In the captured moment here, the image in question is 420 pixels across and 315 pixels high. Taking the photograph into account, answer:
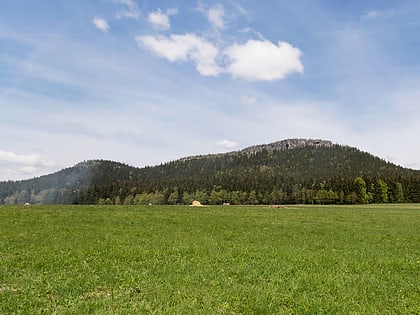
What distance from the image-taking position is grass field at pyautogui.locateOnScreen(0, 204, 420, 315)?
10.7 metres

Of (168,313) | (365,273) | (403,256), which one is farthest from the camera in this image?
(403,256)

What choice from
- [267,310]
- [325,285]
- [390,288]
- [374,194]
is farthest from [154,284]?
[374,194]

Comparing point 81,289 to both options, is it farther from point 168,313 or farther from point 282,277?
point 282,277

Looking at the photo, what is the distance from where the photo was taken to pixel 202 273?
575 inches

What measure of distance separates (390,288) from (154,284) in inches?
329

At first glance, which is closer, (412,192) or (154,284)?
(154,284)

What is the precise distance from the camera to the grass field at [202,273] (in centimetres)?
1068

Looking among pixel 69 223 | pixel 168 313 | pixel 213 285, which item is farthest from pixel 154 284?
pixel 69 223

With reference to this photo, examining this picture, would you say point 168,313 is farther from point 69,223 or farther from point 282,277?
point 69,223

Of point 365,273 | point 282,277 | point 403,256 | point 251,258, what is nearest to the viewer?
point 282,277

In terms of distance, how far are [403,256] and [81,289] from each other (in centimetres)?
1674

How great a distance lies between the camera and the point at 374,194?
15800 centimetres

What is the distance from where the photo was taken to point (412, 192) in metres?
158

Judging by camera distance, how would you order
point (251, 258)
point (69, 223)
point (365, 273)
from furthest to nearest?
point (69, 223) < point (251, 258) < point (365, 273)
